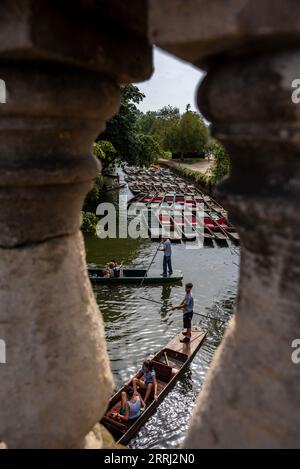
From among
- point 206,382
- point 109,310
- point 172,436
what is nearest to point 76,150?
point 206,382

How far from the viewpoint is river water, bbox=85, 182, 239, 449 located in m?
8.26

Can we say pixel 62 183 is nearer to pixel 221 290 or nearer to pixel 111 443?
pixel 111 443

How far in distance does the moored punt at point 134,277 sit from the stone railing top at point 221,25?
534 inches

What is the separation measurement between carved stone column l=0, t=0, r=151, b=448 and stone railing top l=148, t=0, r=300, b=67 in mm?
480

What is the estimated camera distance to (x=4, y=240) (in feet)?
5.47

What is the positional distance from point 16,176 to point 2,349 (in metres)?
0.74

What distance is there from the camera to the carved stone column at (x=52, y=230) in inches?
59.0

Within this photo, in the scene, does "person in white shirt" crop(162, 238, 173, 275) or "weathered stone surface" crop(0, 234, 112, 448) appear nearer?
"weathered stone surface" crop(0, 234, 112, 448)

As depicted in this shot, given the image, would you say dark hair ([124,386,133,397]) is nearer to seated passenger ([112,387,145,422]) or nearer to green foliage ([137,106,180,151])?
seated passenger ([112,387,145,422])

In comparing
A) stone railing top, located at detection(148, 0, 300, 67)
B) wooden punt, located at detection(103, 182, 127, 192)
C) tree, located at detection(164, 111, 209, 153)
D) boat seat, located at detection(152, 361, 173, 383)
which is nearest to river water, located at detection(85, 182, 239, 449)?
boat seat, located at detection(152, 361, 173, 383)

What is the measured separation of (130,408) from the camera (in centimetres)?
740

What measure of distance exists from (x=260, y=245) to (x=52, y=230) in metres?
0.92

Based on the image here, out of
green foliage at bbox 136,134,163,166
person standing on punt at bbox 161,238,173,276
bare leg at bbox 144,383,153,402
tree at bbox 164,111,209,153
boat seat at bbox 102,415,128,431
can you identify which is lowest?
boat seat at bbox 102,415,128,431

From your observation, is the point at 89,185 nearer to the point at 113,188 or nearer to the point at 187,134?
the point at 113,188
